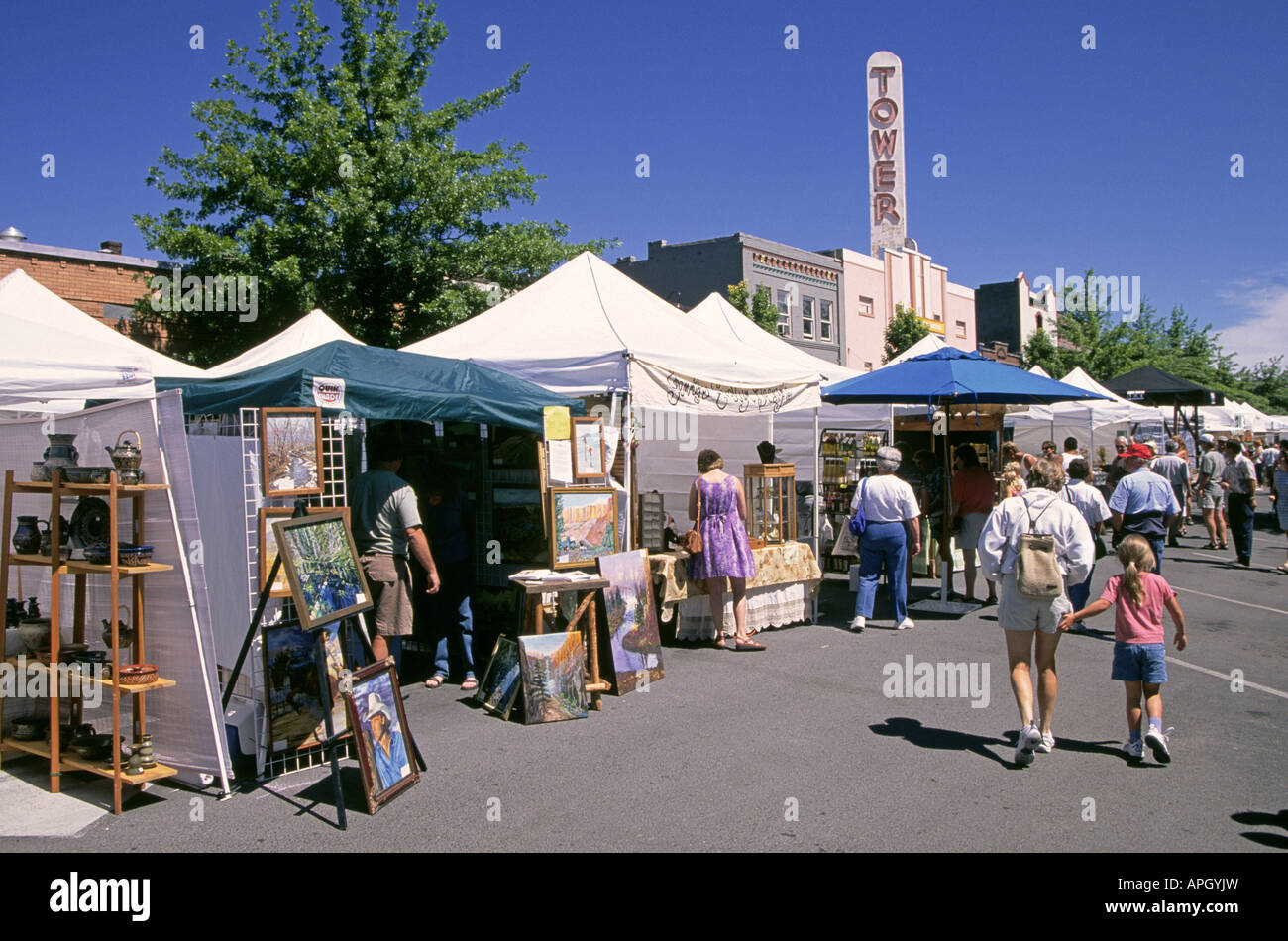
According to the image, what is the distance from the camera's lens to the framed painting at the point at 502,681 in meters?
6.34

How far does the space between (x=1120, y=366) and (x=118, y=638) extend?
128ft

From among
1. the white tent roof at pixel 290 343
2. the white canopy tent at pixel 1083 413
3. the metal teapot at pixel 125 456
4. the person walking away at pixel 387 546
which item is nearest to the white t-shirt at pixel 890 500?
the person walking away at pixel 387 546

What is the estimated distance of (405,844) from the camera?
432 centimetres

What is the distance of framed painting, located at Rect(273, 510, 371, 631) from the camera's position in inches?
185

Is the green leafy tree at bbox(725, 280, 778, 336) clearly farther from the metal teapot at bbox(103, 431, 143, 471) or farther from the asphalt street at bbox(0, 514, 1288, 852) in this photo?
the metal teapot at bbox(103, 431, 143, 471)

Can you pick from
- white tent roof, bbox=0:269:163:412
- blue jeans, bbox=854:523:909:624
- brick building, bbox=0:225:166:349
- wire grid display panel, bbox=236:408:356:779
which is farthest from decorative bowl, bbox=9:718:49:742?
brick building, bbox=0:225:166:349

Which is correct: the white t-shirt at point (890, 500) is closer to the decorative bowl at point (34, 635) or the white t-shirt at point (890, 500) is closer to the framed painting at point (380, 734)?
the framed painting at point (380, 734)

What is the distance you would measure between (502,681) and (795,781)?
92.9 inches

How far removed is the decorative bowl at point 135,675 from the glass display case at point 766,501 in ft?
18.6

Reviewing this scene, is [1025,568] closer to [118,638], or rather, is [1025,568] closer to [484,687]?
[484,687]

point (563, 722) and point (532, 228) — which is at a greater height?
point (532, 228)

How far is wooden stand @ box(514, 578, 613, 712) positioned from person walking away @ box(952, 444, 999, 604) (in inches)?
202

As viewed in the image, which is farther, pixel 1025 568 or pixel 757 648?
pixel 757 648
